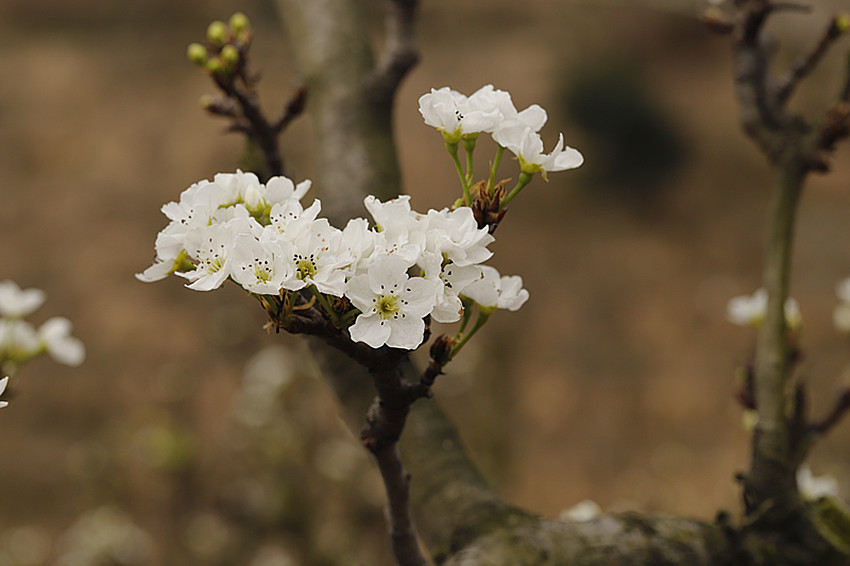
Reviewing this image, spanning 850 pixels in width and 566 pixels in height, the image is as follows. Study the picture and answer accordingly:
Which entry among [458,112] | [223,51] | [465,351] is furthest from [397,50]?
[465,351]

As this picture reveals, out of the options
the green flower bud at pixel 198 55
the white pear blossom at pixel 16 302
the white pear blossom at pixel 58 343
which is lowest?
the white pear blossom at pixel 58 343

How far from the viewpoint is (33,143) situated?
587 centimetres

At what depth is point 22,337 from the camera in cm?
121

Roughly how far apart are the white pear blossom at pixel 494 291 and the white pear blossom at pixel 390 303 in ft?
0.28

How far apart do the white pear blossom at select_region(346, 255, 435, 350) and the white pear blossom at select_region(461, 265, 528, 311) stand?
0.09 metres

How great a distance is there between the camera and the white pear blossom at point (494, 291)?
0.66 m

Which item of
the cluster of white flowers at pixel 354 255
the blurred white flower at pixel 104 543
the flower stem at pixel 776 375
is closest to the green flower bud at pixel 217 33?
the cluster of white flowers at pixel 354 255

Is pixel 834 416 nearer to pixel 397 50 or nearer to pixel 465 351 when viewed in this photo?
pixel 397 50

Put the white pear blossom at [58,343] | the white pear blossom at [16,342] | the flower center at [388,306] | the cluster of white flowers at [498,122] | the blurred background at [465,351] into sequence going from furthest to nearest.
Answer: the blurred background at [465,351] < the white pear blossom at [58,343] < the white pear blossom at [16,342] < the cluster of white flowers at [498,122] < the flower center at [388,306]

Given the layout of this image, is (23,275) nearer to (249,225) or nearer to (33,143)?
(33,143)

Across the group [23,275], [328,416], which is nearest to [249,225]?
[328,416]

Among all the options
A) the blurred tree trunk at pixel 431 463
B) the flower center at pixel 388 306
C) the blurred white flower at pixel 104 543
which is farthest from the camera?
the blurred white flower at pixel 104 543

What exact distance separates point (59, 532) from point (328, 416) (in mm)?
1733

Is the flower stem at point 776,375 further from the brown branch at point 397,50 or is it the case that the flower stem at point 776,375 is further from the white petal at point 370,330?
the white petal at point 370,330
